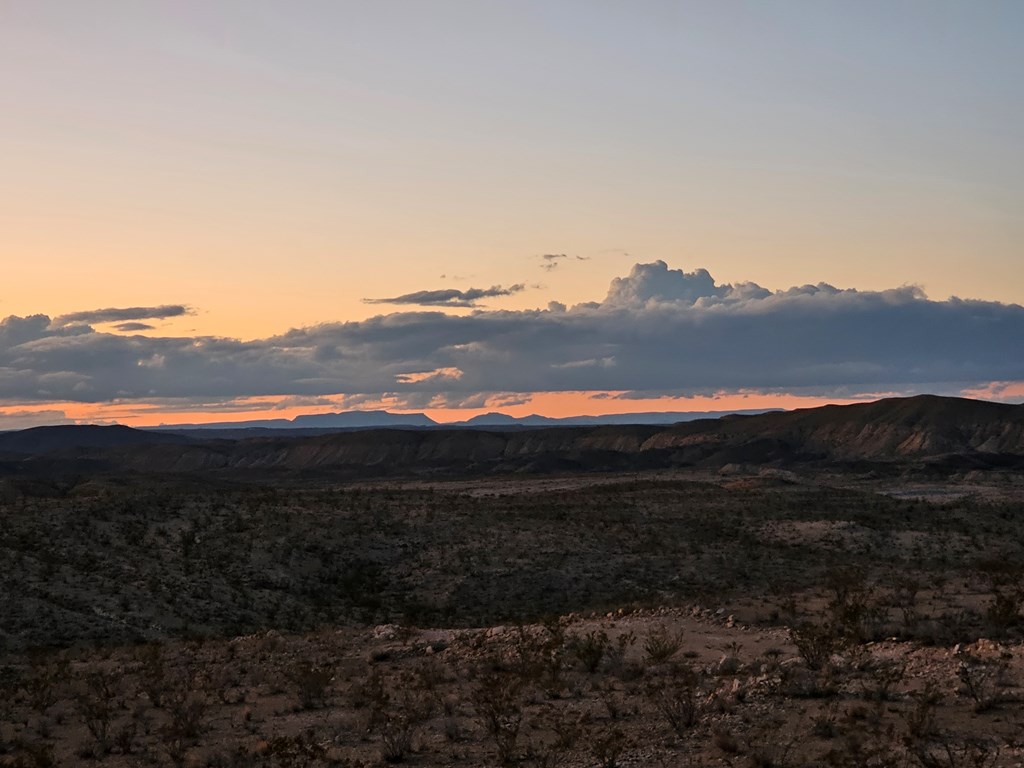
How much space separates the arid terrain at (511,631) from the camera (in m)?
13.5

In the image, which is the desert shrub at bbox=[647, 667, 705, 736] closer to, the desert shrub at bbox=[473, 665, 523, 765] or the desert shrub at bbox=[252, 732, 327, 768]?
the desert shrub at bbox=[473, 665, 523, 765]

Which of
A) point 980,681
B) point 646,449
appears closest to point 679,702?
point 980,681

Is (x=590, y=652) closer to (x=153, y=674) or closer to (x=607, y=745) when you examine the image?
(x=607, y=745)

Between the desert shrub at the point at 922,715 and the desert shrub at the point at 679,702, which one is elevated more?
the desert shrub at the point at 922,715

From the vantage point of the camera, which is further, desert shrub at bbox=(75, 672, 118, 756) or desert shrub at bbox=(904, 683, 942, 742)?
desert shrub at bbox=(75, 672, 118, 756)

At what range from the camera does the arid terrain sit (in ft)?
44.3

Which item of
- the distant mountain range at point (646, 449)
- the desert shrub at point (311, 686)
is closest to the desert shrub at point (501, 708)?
the desert shrub at point (311, 686)

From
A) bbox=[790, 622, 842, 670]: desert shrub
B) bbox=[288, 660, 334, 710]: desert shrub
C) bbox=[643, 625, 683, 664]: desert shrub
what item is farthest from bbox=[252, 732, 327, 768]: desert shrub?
bbox=[790, 622, 842, 670]: desert shrub

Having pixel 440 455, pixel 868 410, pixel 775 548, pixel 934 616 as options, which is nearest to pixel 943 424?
pixel 868 410

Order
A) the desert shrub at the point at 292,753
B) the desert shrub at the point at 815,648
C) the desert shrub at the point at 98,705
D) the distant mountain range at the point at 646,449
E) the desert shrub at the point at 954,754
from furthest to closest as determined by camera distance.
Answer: the distant mountain range at the point at 646,449 → the desert shrub at the point at 815,648 → the desert shrub at the point at 98,705 → the desert shrub at the point at 292,753 → the desert shrub at the point at 954,754

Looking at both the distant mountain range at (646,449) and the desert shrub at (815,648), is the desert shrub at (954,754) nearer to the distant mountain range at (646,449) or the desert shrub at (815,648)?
the desert shrub at (815,648)

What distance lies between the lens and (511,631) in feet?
70.7

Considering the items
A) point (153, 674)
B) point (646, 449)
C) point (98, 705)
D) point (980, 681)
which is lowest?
point (646, 449)

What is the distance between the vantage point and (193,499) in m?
47.5
